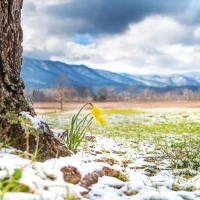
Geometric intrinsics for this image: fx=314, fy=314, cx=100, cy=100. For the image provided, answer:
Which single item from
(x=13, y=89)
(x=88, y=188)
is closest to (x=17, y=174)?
(x=88, y=188)

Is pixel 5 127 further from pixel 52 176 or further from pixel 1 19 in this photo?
pixel 1 19

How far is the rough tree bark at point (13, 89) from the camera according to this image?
2.74 meters

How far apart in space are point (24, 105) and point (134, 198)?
4.57 feet

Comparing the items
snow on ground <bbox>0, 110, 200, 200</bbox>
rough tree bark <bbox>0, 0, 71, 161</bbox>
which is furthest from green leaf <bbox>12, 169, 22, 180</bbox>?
rough tree bark <bbox>0, 0, 71, 161</bbox>

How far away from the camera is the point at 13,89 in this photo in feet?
9.62

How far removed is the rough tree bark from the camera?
108 inches

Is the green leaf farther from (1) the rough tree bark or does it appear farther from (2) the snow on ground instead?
(1) the rough tree bark

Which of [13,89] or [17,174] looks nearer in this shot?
[17,174]

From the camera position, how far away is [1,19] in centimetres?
286

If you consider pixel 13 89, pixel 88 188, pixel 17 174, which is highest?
pixel 13 89

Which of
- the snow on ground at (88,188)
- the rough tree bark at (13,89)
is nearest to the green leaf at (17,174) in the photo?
the snow on ground at (88,188)

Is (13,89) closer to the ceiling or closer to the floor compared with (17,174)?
closer to the ceiling

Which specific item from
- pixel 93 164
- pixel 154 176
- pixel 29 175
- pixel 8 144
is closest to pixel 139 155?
pixel 154 176

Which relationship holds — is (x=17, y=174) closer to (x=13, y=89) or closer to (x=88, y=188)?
(x=88, y=188)
